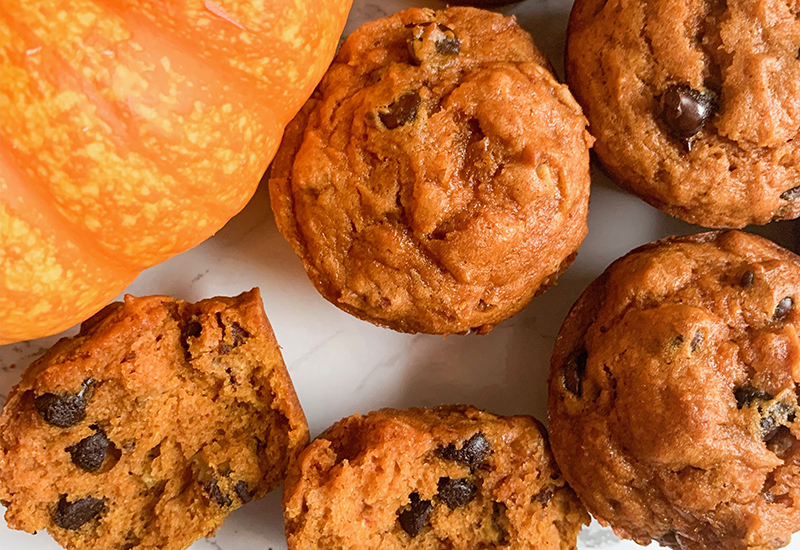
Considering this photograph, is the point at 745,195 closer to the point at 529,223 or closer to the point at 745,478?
the point at 529,223

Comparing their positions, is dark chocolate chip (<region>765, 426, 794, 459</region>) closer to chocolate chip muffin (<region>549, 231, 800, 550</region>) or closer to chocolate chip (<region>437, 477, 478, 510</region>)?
chocolate chip muffin (<region>549, 231, 800, 550</region>)

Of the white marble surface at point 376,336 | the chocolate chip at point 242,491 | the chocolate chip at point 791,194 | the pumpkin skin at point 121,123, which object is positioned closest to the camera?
the pumpkin skin at point 121,123

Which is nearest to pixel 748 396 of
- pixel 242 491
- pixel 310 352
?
pixel 310 352

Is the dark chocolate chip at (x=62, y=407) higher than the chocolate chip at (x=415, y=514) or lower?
higher

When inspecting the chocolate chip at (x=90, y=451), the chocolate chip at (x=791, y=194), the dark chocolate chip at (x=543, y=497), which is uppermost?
the chocolate chip at (x=791, y=194)

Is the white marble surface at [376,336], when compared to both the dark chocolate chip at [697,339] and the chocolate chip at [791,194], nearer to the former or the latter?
the chocolate chip at [791,194]

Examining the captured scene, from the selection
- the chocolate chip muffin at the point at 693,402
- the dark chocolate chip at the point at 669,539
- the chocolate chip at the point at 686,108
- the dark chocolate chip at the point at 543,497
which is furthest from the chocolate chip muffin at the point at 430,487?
the chocolate chip at the point at 686,108

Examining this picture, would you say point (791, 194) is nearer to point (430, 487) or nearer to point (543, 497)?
point (543, 497)
